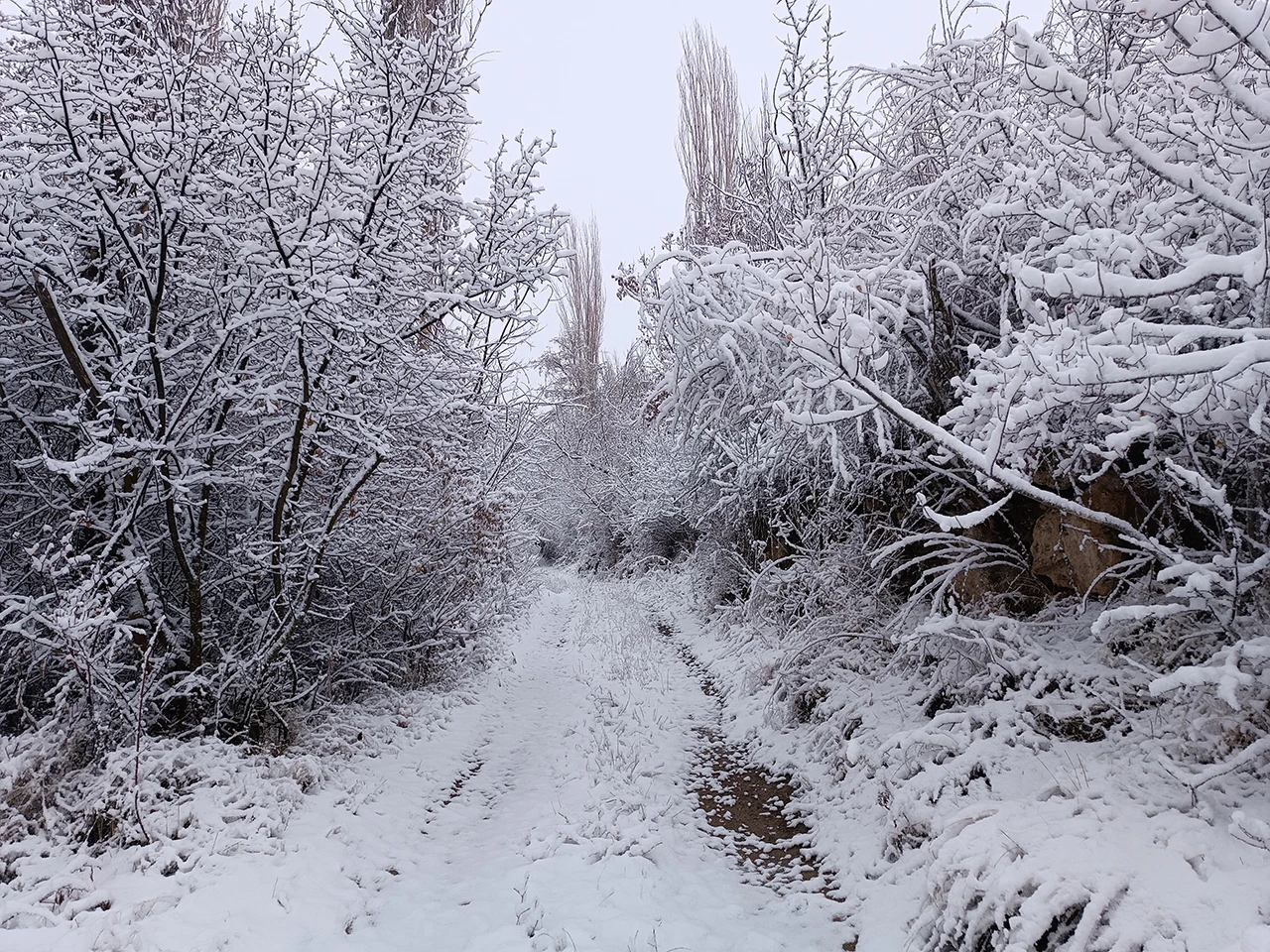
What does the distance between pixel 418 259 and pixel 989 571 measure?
508 cm

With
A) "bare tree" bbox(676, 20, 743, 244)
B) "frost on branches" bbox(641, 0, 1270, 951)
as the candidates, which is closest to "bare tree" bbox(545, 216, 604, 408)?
"bare tree" bbox(676, 20, 743, 244)

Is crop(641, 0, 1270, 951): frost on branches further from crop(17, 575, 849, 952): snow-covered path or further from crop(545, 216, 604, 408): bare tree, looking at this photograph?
crop(545, 216, 604, 408): bare tree

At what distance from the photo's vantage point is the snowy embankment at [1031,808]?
7.87 ft

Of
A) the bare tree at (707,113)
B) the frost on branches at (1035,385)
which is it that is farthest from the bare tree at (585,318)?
the frost on branches at (1035,385)

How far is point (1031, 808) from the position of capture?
10.4 ft

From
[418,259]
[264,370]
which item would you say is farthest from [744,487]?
[264,370]

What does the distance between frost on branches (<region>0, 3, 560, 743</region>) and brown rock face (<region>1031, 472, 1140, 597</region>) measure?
4.27 metres

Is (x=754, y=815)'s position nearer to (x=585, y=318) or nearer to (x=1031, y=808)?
(x=1031, y=808)

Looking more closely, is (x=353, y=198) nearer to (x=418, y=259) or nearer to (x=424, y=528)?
(x=418, y=259)

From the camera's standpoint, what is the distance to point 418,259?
5348 mm

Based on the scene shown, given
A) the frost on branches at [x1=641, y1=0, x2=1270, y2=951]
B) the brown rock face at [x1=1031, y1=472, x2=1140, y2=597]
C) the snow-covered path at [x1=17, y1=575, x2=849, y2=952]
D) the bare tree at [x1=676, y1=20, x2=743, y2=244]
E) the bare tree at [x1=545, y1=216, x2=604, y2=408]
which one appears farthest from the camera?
the bare tree at [x1=545, y1=216, x2=604, y2=408]

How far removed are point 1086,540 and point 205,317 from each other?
6148mm

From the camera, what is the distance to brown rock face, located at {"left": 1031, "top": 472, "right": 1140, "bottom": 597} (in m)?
4.04

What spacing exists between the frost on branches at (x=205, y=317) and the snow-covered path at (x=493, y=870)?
1.17 metres
